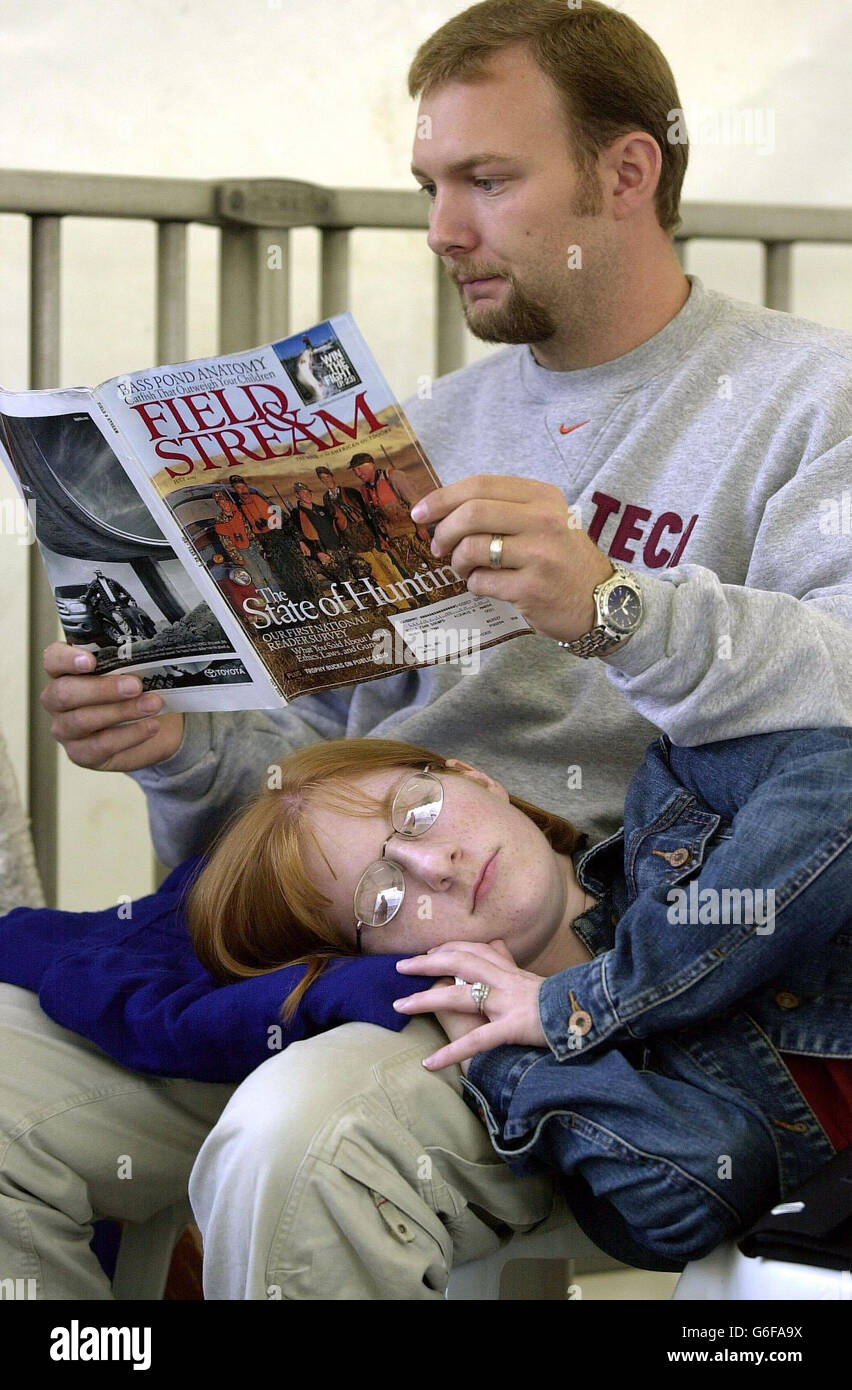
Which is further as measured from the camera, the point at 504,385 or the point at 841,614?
the point at 504,385

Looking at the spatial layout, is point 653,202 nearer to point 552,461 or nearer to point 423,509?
point 552,461

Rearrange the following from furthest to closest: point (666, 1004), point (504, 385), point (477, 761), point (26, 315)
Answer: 1. point (26, 315)
2. point (504, 385)
3. point (477, 761)
4. point (666, 1004)

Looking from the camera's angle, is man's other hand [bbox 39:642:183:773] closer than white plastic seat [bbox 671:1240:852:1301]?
No

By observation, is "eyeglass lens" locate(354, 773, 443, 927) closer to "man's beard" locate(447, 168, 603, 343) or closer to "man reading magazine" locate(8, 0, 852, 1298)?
"man reading magazine" locate(8, 0, 852, 1298)

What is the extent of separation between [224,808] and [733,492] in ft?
1.90

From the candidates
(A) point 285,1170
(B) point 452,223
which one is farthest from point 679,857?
(B) point 452,223

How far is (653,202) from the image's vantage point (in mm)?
1433

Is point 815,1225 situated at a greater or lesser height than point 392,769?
lesser

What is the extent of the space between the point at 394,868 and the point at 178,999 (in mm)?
192

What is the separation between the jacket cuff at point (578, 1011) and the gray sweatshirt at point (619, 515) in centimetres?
20

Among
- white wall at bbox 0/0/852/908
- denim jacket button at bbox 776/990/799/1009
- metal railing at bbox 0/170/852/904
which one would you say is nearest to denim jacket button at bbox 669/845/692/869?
denim jacket button at bbox 776/990/799/1009

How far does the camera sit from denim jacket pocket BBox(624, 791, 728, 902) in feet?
3.32

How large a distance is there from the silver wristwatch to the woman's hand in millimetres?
243

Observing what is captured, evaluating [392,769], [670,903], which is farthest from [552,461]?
[670,903]
